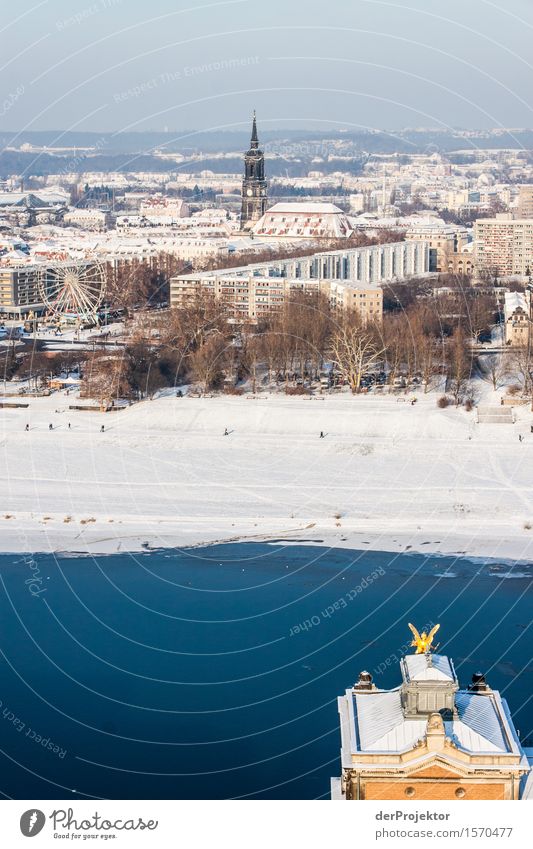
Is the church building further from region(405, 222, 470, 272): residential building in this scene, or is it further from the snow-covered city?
region(405, 222, 470, 272): residential building

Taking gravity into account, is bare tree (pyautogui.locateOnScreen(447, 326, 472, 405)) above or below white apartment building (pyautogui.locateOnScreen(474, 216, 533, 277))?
below

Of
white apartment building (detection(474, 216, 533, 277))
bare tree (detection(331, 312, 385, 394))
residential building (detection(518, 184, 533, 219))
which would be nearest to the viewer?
bare tree (detection(331, 312, 385, 394))

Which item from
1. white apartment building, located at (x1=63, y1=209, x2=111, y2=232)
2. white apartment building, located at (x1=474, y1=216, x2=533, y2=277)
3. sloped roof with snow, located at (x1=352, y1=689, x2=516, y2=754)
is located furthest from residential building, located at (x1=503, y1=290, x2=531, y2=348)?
white apartment building, located at (x1=63, y1=209, x2=111, y2=232)

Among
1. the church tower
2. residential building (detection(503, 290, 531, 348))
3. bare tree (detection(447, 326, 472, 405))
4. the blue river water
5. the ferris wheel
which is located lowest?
the blue river water

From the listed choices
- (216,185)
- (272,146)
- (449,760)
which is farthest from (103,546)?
(272,146)

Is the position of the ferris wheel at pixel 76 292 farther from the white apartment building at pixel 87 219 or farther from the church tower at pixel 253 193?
the white apartment building at pixel 87 219

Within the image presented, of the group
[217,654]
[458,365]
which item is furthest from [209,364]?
[217,654]
